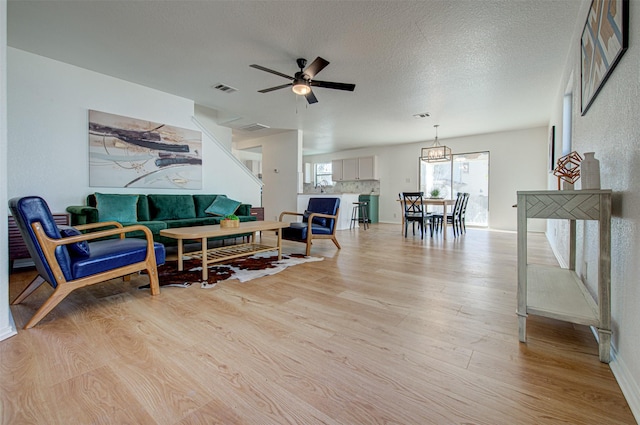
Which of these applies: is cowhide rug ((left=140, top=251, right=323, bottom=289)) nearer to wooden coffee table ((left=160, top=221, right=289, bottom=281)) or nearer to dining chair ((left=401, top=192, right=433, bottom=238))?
wooden coffee table ((left=160, top=221, right=289, bottom=281))

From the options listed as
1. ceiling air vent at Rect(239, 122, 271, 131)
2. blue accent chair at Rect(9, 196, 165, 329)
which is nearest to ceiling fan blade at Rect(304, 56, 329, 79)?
blue accent chair at Rect(9, 196, 165, 329)

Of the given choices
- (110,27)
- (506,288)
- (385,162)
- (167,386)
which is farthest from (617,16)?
(385,162)

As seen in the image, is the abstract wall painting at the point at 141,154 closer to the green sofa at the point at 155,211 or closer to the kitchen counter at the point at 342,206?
the green sofa at the point at 155,211

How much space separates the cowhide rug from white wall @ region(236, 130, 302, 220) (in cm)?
356

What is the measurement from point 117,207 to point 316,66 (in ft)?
10.3

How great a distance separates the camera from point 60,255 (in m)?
1.84

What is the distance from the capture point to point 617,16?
1.35m

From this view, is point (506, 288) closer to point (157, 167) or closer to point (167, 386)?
point (167, 386)

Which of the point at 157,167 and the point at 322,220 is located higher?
the point at 157,167

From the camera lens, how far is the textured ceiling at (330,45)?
2520mm

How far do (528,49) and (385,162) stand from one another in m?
5.92

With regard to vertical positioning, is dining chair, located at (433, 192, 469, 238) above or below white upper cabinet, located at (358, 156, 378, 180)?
below

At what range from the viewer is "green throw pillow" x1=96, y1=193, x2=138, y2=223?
11.7ft

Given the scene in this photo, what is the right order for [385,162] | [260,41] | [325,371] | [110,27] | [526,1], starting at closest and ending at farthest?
[325,371]
[526,1]
[110,27]
[260,41]
[385,162]
